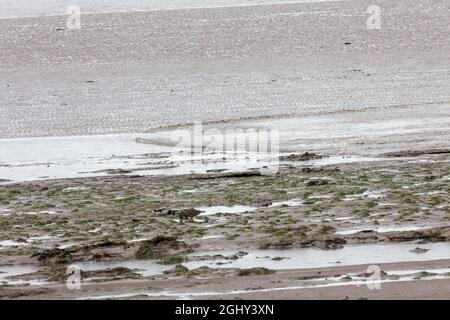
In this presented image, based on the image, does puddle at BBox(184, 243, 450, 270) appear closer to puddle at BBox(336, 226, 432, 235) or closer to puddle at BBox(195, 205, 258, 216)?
puddle at BBox(336, 226, 432, 235)

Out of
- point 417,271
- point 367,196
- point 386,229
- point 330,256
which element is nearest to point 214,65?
point 367,196

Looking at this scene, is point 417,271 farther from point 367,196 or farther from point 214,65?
point 214,65

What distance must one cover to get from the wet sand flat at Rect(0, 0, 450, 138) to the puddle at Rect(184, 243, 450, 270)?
11.6 m

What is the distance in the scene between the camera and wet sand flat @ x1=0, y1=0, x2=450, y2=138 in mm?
23453

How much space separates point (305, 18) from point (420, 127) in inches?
677

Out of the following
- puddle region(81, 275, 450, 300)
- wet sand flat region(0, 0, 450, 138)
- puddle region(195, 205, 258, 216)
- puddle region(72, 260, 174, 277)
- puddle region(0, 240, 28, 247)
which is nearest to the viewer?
puddle region(81, 275, 450, 300)

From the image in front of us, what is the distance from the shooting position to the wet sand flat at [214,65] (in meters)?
23.5

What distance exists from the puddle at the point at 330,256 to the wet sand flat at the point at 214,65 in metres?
11.6

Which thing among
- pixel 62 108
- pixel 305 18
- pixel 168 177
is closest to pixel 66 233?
pixel 168 177

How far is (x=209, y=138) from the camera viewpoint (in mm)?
19375

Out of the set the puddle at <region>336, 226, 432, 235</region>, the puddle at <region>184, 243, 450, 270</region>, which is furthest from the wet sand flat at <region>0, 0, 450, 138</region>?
the puddle at <region>184, 243, 450, 270</region>

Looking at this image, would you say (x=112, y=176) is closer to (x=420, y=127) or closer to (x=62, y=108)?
(x=420, y=127)

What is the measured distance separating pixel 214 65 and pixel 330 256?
1984 centimetres

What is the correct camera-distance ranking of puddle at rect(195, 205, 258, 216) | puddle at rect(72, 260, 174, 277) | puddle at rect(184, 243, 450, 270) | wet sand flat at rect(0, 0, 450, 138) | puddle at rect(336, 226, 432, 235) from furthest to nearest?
1. wet sand flat at rect(0, 0, 450, 138)
2. puddle at rect(195, 205, 258, 216)
3. puddle at rect(336, 226, 432, 235)
4. puddle at rect(72, 260, 174, 277)
5. puddle at rect(184, 243, 450, 270)
